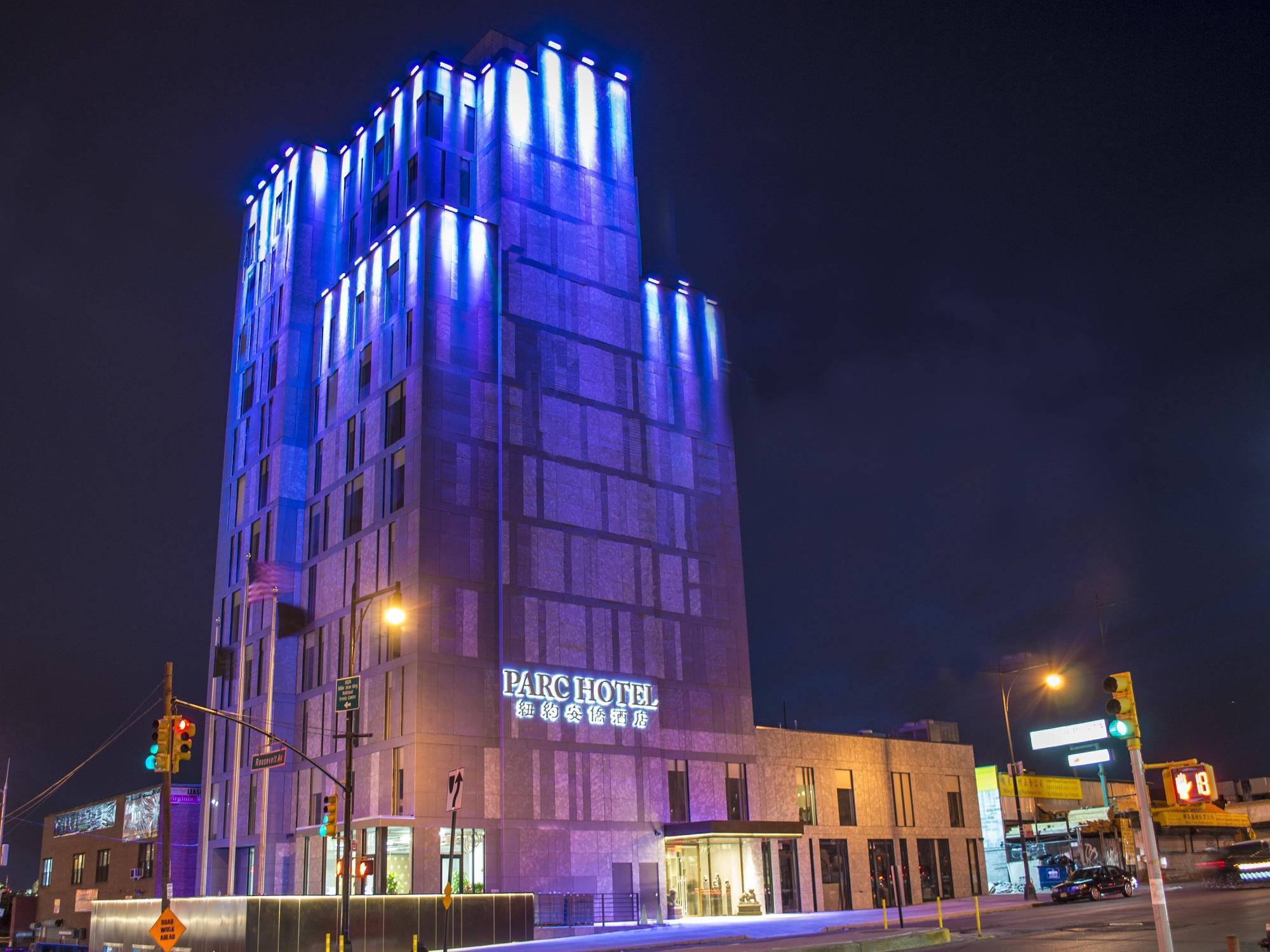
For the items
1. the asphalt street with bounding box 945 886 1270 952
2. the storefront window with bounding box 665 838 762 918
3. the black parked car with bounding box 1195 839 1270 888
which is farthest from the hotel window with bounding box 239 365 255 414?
the black parked car with bounding box 1195 839 1270 888

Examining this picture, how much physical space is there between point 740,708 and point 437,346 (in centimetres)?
2679

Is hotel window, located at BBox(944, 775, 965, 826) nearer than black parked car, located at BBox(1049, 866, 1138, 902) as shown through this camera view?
No

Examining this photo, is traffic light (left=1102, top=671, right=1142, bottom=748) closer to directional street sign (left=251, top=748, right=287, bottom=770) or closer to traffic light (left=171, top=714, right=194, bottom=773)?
traffic light (left=171, top=714, right=194, bottom=773)

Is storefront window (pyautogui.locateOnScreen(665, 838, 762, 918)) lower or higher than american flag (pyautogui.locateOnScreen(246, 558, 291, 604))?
lower

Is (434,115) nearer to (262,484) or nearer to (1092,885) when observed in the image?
(262,484)

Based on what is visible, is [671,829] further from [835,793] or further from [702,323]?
[702,323]

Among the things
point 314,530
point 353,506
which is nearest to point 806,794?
point 353,506

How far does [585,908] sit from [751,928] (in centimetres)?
1010

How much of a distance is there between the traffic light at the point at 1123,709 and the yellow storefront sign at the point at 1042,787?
62.7m

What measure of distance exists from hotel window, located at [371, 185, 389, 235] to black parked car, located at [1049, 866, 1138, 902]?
52136 millimetres

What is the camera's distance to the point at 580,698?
57.5 meters

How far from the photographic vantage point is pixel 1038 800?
283 feet

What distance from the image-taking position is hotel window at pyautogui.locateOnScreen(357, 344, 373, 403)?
6325cm

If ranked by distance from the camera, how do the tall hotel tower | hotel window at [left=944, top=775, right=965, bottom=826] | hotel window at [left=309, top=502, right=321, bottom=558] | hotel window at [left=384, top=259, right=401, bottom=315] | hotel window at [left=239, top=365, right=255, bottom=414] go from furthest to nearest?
hotel window at [left=239, top=365, right=255, bottom=414] < hotel window at [left=944, top=775, right=965, bottom=826] < hotel window at [left=309, top=502, right=321, bottom=558] < hotel window at [left=384, top=259, right=401, bottom=315] < the tall hotel tower
